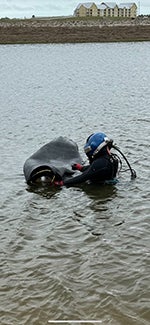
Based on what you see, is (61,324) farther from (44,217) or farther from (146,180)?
(146,180)

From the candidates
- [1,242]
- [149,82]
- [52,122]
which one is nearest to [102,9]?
[149,82]

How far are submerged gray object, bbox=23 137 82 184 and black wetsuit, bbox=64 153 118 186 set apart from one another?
0.42m

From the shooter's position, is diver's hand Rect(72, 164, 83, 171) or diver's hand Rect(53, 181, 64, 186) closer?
diver's hand Rect(53, 181, 64, 186)

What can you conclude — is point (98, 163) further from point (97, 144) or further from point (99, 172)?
point (97, 144)

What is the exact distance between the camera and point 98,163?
10.9 meters

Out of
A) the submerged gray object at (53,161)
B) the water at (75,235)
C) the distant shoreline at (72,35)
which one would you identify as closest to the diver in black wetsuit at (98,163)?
the water at (75,235)

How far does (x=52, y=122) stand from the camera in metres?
19.1

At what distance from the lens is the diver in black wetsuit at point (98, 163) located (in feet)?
35.7

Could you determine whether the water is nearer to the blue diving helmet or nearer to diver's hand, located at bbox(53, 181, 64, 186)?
diver's hand, located at bbox(53, 181, 64, 186)

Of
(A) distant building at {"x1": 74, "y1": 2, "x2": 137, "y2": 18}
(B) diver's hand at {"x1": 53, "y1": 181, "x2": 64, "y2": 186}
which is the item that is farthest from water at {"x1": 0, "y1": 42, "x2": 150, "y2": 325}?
(A) distant building at {"x1": 74, "y1": 2, "x2": 137, "y2": 18}

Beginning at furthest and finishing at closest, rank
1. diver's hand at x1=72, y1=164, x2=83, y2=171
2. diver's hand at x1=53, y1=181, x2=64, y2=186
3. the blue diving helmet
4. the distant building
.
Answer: the distant building, diver's hand at x1=72, y1=164, x2=83, y2=171, diver's hand at x1=53, y1=181, x2=64, y2=186, the blue diving helmet

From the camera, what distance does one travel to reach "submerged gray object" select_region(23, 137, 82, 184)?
11484mm

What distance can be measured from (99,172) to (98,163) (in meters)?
0.21

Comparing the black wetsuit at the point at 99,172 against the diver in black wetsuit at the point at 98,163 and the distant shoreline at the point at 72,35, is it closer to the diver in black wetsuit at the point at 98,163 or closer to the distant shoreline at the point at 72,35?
the diver in black wetsuit at the point at 98,163
